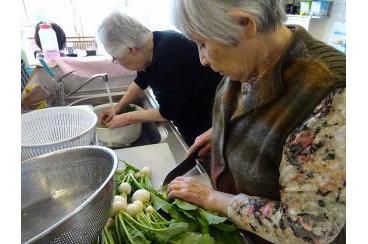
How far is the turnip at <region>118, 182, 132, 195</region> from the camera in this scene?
81 centimetres

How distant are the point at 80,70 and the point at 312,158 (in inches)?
64.8

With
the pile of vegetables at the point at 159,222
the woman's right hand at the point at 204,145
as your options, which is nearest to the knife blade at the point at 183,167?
the woman's right hand at the point at 204,145

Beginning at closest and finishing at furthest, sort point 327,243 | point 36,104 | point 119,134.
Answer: point 327,243 < point 119,134 < point 36,104

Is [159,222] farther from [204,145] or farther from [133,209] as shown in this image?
[204,145]

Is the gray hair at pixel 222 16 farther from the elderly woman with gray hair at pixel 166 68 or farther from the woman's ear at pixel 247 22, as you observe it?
the elderly woman with gray hair at pixel 166 68

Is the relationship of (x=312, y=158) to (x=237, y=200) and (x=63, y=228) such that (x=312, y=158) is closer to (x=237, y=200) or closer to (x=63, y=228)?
(x=237, y=200)

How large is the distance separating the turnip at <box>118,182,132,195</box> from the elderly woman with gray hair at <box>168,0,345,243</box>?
0.24 m

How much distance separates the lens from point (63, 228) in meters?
0.44

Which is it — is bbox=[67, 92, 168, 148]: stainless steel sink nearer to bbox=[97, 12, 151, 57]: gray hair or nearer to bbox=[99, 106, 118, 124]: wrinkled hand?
bbox=[99, 106, 118, 124]: wrinkled hand

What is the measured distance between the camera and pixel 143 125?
1.60m

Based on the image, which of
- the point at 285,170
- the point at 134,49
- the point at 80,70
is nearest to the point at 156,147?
the point at 134,49

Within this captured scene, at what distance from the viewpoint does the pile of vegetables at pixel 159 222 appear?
25.6 inches

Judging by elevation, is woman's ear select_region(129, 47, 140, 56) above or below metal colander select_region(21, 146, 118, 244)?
above

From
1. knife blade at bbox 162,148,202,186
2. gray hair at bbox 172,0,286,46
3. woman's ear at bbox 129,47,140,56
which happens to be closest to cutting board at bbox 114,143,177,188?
knife blade at bbox 162,148,202,186
